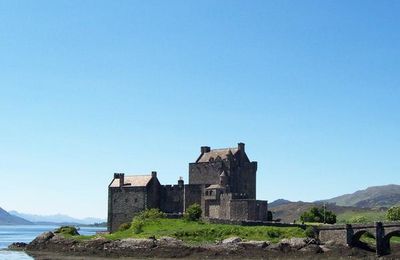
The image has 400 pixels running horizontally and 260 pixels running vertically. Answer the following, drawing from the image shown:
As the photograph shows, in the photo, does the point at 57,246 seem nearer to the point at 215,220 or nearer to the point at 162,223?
the point at 162,223

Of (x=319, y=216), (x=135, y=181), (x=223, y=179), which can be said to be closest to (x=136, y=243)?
(x=223, y=179)

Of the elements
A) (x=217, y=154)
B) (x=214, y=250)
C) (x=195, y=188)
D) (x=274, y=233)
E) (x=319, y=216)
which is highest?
(x=217, y=154)

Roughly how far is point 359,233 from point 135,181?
41119 mm

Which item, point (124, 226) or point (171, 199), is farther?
point (171, 199)

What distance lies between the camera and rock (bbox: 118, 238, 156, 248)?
3105 inches

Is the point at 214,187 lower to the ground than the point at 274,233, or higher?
higher

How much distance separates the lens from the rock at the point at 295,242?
73.6m

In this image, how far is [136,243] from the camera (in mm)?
80062

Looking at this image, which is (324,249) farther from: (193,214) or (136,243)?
(136,243)

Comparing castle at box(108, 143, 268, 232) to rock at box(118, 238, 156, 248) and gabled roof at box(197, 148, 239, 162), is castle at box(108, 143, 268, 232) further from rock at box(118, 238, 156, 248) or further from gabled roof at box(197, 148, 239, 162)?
rock at box(118, 238, 156, 248)

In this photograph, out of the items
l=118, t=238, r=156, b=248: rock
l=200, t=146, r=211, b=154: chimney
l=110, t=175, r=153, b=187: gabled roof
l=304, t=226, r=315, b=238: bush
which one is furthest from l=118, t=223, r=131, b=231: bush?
l=304, t=226, r=315, b=238: bush

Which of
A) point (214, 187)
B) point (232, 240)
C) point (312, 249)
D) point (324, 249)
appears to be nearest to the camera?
point (312, 249)

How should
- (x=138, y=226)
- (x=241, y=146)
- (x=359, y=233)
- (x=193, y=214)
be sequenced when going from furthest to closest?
(x=241, y=146)
(x=193, y=214)
(x=138, y=226)
(x=359, y=233)

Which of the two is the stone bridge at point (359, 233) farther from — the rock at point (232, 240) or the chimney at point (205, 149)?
the chimney at point (205, 149)
